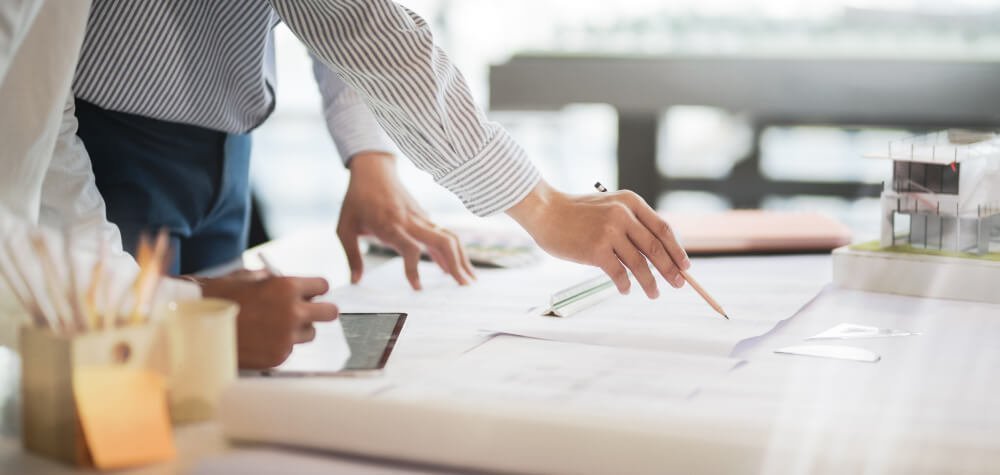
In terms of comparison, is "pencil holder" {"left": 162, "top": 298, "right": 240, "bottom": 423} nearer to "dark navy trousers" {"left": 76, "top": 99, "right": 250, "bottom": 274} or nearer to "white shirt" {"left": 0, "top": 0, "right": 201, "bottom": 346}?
"white shirt" {"left": 0, "top": 0, "right": 201, "bottom": 346}

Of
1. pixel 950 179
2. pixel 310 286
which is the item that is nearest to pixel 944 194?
pixel 950 179

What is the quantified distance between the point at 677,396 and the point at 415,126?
1.55 ft

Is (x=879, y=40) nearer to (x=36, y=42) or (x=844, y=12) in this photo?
(x=844, y=12)

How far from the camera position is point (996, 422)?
669 mm

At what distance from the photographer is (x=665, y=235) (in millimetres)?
992

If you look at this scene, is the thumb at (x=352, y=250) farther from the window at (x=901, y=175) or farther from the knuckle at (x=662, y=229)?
the window at (x=901, y=175)

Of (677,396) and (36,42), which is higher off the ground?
(36,42)

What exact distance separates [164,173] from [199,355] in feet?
2.18

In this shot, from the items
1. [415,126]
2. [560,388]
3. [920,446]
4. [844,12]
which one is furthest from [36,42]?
[844,12]

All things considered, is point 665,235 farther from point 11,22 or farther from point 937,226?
point 11,22

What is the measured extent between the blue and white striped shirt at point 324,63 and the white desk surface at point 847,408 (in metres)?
0.37

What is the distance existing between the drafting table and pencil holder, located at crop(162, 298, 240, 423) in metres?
1.85

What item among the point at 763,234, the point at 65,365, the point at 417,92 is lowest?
the point at 763,234

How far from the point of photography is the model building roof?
106 centimetres
